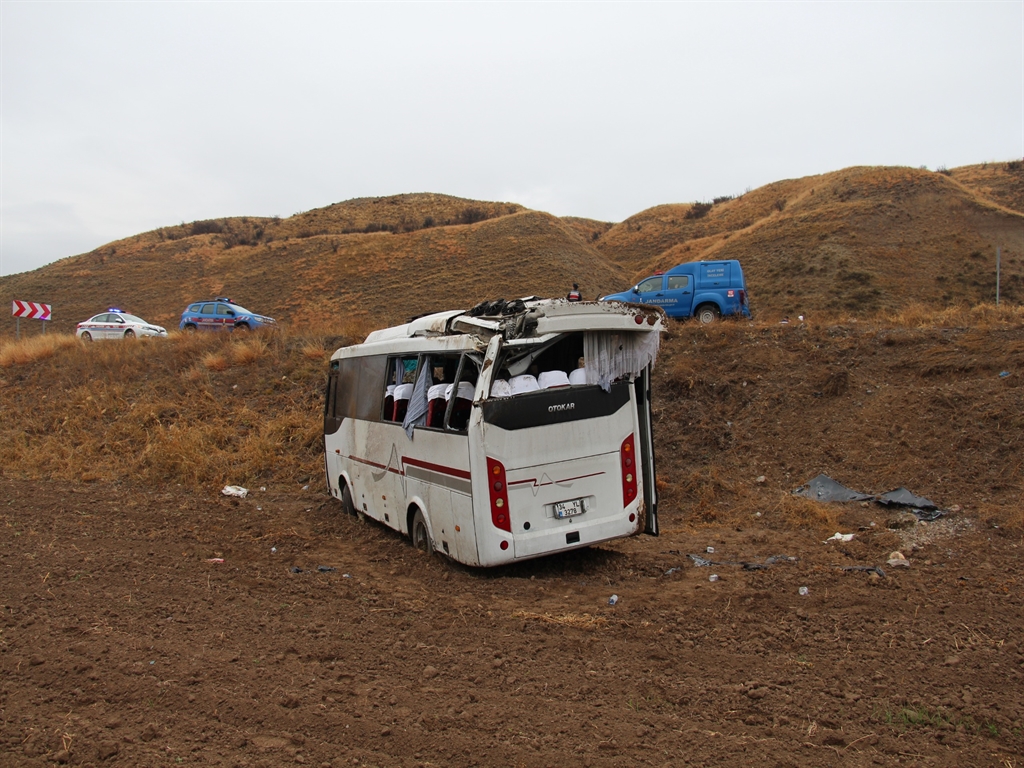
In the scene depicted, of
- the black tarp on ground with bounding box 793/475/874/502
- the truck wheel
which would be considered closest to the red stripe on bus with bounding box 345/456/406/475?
the black tarp on ground with bounding box 793/475/874/502

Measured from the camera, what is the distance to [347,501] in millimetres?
10250

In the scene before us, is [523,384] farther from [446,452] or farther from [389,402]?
[389,402]

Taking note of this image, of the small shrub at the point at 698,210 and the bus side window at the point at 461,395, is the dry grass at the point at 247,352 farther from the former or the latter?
the small shrub at the point at 698,210

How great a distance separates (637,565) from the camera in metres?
7.16

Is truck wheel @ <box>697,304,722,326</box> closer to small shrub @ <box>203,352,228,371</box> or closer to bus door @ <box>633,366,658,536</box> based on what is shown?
bus door @ <box>633,366,658,536</box>

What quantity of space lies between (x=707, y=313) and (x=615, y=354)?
43.6ft

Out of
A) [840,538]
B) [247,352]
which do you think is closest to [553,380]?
[840,538]

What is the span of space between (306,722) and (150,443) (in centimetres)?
1281

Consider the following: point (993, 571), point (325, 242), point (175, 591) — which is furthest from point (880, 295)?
point (325, 242)

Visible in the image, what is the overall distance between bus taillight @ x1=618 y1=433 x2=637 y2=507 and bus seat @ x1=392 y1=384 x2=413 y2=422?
2.50 meters

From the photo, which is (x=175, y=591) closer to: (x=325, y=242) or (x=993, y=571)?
(x=993, y=571)

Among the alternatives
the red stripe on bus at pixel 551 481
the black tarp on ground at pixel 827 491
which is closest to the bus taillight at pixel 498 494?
the red stripe on bus at pixel 551 481

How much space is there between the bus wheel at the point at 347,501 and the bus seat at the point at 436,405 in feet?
11.4

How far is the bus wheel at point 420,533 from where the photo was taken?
24.6ft
